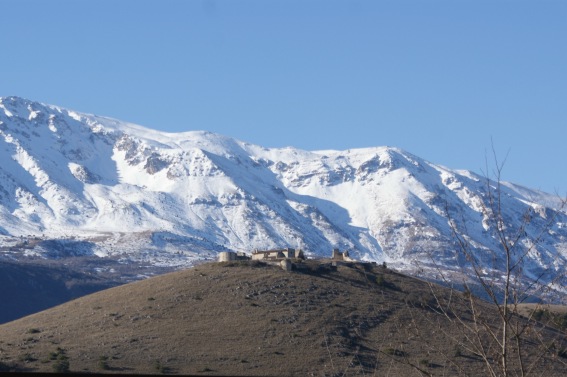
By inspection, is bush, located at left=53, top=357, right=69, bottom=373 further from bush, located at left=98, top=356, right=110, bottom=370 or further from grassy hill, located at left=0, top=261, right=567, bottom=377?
bush, located at left=98, top=356, right=110, bottom=370

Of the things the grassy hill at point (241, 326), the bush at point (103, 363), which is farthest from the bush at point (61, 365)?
the bush at point (103, 363)

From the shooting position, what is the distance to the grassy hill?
86250 millimetres

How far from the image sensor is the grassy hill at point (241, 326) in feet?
283

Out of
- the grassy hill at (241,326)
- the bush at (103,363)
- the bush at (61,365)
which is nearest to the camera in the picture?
the bush at (61,365)

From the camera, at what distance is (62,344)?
96.1 meters

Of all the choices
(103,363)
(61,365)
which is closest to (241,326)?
(103,363)

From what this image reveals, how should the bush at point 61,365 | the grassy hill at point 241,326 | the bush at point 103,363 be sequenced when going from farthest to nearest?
1. the grassy hill at point 241,326
2. the bush at point 103,363
3. the bush at point 61,365

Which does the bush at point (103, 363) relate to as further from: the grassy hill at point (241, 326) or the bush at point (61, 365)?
the bush at point (61, 365)

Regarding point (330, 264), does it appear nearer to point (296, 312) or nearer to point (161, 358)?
point (296, 312)

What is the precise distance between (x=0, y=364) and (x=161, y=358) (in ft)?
42.6

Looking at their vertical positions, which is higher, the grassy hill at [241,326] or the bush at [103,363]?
the grassy hill at [241,326]

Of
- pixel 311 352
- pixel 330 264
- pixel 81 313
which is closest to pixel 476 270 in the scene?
Result: pixel 311 352

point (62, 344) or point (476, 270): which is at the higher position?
point (476, 270)

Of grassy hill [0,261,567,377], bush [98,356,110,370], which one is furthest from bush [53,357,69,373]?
bush [98,356,110,370]
